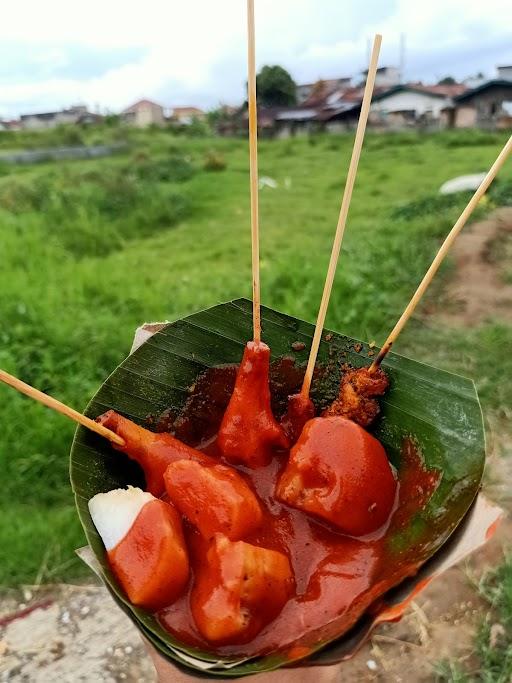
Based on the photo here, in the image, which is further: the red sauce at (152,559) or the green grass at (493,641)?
the green grass at (493,641)

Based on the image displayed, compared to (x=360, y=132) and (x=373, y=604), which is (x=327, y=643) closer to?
(x=373, y=604)

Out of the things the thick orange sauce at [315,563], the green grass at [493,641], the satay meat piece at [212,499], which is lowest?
the green grass at [493,641]

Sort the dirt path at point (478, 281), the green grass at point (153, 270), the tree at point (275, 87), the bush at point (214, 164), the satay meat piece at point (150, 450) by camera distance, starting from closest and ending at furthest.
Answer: the satay meat piece at point (150, 450), the green grass at point (153, 270), the dirt path at point (478, 281), the bush at point (214, 164), the tree at point (275, 87)

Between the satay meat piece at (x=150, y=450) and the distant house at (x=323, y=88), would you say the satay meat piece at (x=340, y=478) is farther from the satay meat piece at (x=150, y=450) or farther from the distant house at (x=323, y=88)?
the distant house at (x=323, y=88)

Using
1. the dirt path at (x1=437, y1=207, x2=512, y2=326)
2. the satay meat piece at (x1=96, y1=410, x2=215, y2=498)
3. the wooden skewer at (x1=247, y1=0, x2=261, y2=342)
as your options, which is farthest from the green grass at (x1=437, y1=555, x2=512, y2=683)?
the dirt path at (x1=437, y1=207, x2=512, y2=326)

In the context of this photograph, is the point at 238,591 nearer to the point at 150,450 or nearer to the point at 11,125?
the point at 150,450

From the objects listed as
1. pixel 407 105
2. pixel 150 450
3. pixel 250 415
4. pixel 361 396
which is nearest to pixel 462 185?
pixel 361 396

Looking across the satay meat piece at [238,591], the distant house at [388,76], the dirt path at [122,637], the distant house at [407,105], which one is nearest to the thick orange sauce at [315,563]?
the satay meat piece at [238,591]
